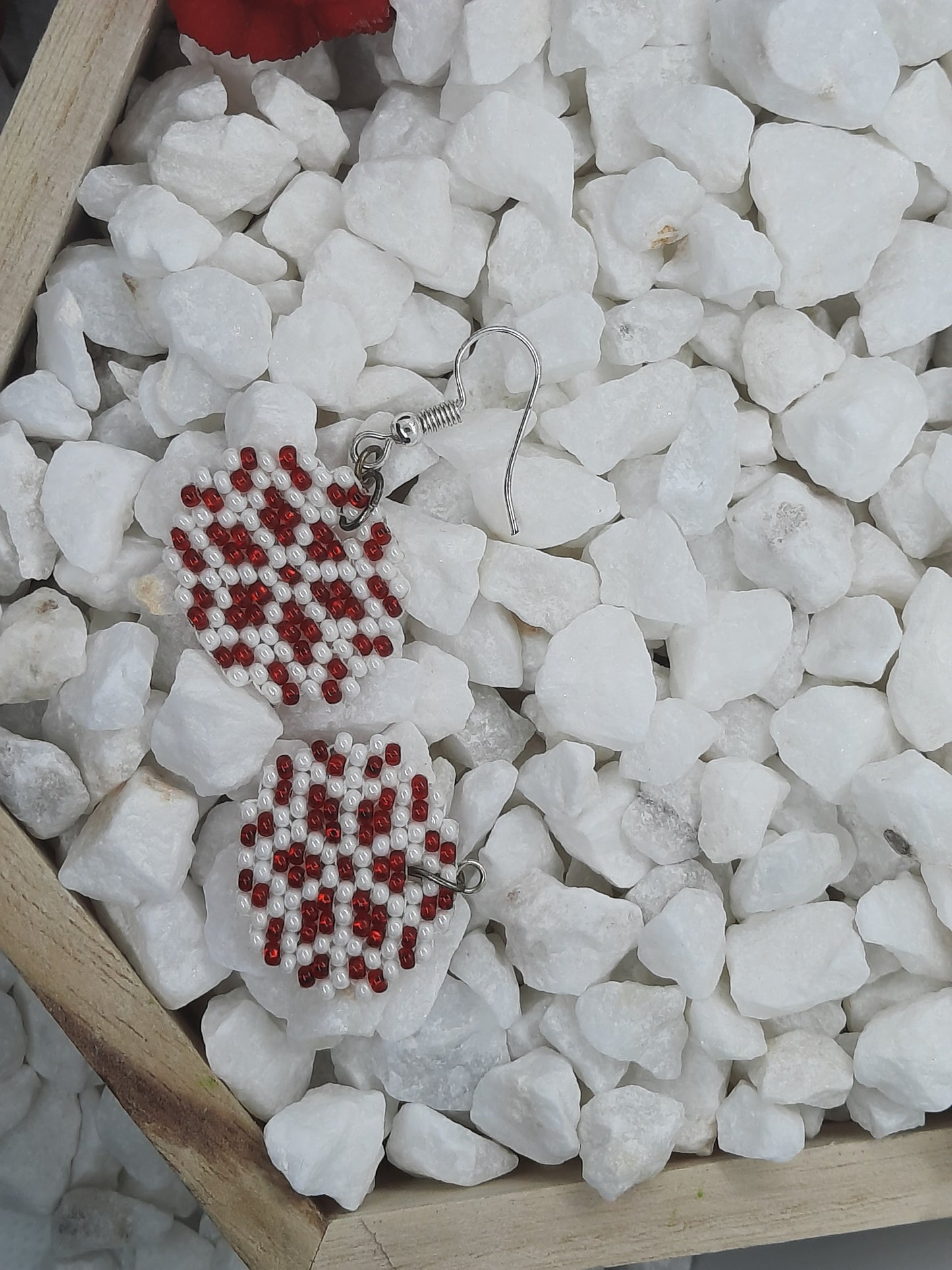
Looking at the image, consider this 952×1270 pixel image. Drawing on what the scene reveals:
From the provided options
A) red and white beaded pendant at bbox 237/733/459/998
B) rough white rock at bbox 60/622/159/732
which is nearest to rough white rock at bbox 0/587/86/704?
rough white rock at bbox 60/622/159/732

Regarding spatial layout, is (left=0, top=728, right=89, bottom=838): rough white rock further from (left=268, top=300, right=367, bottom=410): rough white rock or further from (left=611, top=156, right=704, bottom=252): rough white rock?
(left=611, top=156, right=704, bottom=252): rough white rock

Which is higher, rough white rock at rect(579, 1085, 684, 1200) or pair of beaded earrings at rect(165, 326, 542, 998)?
pair of beaded earrings at rect(165, 326, 542, 998)

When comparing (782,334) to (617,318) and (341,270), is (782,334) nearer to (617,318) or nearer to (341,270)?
(617,318)

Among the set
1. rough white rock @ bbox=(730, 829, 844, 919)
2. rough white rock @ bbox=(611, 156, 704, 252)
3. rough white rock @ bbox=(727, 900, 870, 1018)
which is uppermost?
rough white rock @ bbox=(611, 156, 704, 252)

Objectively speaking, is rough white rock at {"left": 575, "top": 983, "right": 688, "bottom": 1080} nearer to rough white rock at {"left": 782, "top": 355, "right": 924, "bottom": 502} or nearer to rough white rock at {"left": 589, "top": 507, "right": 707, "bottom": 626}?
rough white rock at {"left": 589, "top": 507, "right": 707, "bottom": 626}

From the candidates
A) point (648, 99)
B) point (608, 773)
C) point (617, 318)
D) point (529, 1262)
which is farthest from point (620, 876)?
point (648, 99)

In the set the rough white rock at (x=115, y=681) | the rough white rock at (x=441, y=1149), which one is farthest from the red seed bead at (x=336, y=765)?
the rough white rock at (x=441, y=1149)

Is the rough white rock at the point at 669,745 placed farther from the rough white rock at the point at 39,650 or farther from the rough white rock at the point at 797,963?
the rough white rock at the point at 39,650
